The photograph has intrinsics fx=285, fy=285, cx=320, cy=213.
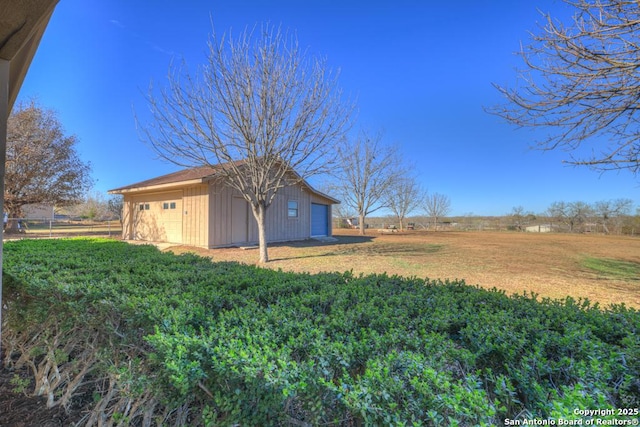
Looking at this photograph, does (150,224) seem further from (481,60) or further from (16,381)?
(481,60)

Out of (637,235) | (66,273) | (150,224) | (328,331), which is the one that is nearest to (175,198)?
(150,224)

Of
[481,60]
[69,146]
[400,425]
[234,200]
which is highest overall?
[69,146]

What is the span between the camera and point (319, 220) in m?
19.0

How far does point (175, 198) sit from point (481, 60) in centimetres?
1307

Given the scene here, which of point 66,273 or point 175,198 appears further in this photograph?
point 175,198

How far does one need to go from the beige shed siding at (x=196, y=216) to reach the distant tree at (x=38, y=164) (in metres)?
12.4

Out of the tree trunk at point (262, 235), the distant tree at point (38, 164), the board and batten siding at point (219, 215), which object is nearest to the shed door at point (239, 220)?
the board and batten siding at point (219, 215)

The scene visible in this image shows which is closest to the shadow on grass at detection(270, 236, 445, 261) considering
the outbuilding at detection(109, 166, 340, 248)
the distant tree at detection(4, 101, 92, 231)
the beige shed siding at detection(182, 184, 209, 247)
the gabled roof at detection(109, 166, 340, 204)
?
the outbuilding at detection(109, 166, 340, 248)

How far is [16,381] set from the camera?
2.45 meters

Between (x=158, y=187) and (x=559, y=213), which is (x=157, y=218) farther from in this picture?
(x=559, y=213)

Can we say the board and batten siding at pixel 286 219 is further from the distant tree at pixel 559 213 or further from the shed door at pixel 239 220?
the distant tree at pixel 559 213

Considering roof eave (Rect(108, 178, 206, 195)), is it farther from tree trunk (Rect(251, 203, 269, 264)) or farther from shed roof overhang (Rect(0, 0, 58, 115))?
shed roof overhang (Rect(0, 0, 58, 115))

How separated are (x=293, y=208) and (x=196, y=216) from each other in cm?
563

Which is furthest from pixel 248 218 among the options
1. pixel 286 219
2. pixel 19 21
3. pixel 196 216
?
pixel 19 21
